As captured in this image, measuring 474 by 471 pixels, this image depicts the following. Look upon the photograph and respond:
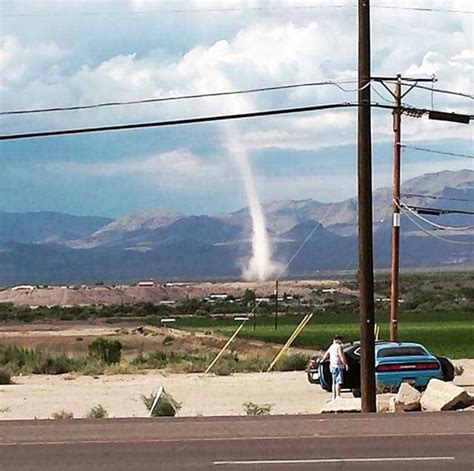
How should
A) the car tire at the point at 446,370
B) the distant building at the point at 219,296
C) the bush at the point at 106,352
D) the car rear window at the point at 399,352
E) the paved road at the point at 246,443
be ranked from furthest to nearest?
1. the distant building at the point at 219,296
2. the bush at the point at 106,352
3. the car tire at the point at 446,370
4. the car rear window at the point at 399,352
5. the paved road at the point at 246,443

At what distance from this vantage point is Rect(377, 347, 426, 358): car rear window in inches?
1228

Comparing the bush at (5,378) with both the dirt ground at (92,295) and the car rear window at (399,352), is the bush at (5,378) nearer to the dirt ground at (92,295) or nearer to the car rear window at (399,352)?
the car rear window at (399,352)

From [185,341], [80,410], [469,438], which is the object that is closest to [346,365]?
[80,410]

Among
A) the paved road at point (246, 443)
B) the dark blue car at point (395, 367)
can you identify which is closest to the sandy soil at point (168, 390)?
the dark blue car at point (395, 367)

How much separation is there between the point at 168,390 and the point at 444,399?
14.2 meters

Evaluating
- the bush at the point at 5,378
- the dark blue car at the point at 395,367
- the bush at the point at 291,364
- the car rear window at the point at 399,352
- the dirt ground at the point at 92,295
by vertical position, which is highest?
the car rear window at the point at 399,352

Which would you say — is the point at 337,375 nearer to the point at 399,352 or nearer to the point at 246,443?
the point at 399,352

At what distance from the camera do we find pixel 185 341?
7550 cm

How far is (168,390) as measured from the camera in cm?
3634

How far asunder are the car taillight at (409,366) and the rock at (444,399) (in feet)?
21.4

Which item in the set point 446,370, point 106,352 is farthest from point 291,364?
point 446,370

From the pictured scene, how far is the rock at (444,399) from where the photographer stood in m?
23.6

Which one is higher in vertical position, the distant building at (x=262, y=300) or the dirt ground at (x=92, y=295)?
the distant building at (x=262, y=300)

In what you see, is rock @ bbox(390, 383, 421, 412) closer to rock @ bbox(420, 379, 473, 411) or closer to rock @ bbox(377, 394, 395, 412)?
rock @ bbox(420, 379, 473, 411)
